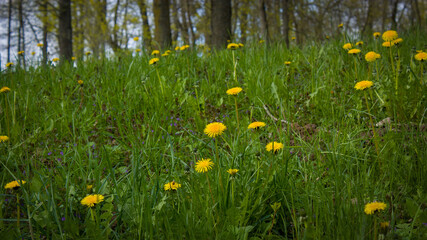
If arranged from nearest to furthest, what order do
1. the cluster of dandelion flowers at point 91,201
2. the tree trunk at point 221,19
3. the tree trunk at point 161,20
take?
the cluster of dandelion flowers at point 91,201 → the tree trunk at point 221,19 → the tree trunk at point 161,20

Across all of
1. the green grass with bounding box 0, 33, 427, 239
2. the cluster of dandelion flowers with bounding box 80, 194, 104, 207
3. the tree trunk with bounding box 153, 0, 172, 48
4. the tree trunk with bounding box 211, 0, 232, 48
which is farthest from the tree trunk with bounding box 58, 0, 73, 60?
the cluster of dandelion flowers with bounding box 80, 194, 104, 207

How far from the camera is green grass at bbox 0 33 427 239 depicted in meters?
1.32

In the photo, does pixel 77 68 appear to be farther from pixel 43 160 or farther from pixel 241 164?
pixel 241 164

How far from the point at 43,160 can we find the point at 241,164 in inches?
55.8

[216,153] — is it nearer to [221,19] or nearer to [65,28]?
[221,19]

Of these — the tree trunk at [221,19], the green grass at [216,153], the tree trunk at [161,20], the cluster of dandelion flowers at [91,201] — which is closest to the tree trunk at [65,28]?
the tree trunk at [161,20]

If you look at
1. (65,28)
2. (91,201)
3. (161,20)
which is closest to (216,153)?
(91,201)

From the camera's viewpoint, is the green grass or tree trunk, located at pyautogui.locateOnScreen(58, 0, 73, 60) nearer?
the green grass

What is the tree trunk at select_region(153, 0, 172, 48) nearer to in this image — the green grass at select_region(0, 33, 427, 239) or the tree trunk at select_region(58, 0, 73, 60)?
the tree trunk at select_region(58, 0, 73, 60)

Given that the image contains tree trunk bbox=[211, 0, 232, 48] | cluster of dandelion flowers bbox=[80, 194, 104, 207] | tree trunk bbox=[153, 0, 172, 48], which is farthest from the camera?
tree trunk bbox=[153, 0, 172, 48]

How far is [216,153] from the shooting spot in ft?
4.50

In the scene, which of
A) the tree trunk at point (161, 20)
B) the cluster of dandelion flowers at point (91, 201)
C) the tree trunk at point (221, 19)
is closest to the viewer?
the cluster of dandelion flowers at point (91, 201)

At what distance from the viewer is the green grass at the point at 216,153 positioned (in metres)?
1.32

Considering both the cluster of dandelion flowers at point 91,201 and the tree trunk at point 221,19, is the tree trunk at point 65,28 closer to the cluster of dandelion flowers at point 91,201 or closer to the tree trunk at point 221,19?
the tree trunk at point 221,19
